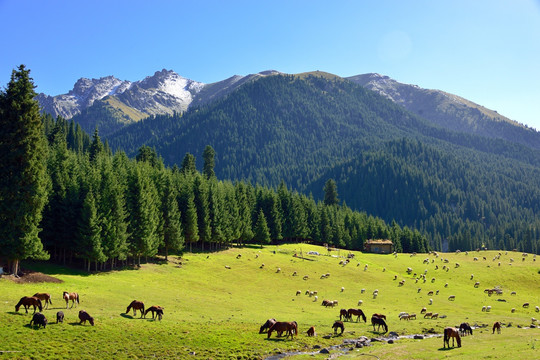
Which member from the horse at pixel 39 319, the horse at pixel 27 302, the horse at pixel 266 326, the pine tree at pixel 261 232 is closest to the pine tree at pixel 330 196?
the pine tree at pixel 261 232

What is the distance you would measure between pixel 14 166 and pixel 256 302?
36.1m

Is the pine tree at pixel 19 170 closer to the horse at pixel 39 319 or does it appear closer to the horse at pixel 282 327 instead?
the horse at pixel 39 319

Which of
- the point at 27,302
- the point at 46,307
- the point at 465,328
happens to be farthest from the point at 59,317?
the point at 465,328

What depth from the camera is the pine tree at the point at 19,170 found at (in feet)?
160

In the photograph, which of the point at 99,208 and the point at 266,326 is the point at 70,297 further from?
the point at 99,208

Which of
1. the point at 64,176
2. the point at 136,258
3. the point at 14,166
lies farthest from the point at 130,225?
the point at 14,166

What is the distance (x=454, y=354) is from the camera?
3481 cm

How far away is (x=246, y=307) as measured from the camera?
179 feet

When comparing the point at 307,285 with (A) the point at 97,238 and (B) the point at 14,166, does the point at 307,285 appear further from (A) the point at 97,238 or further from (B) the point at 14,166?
(B) the point at 14,166

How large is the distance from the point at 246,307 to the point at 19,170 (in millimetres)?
33150

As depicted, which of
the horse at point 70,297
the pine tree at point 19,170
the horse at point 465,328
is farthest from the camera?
the pine tree at point 19,170

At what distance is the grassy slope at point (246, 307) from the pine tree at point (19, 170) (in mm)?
5905

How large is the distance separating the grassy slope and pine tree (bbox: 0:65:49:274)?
19.4 feet

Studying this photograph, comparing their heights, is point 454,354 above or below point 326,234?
below
